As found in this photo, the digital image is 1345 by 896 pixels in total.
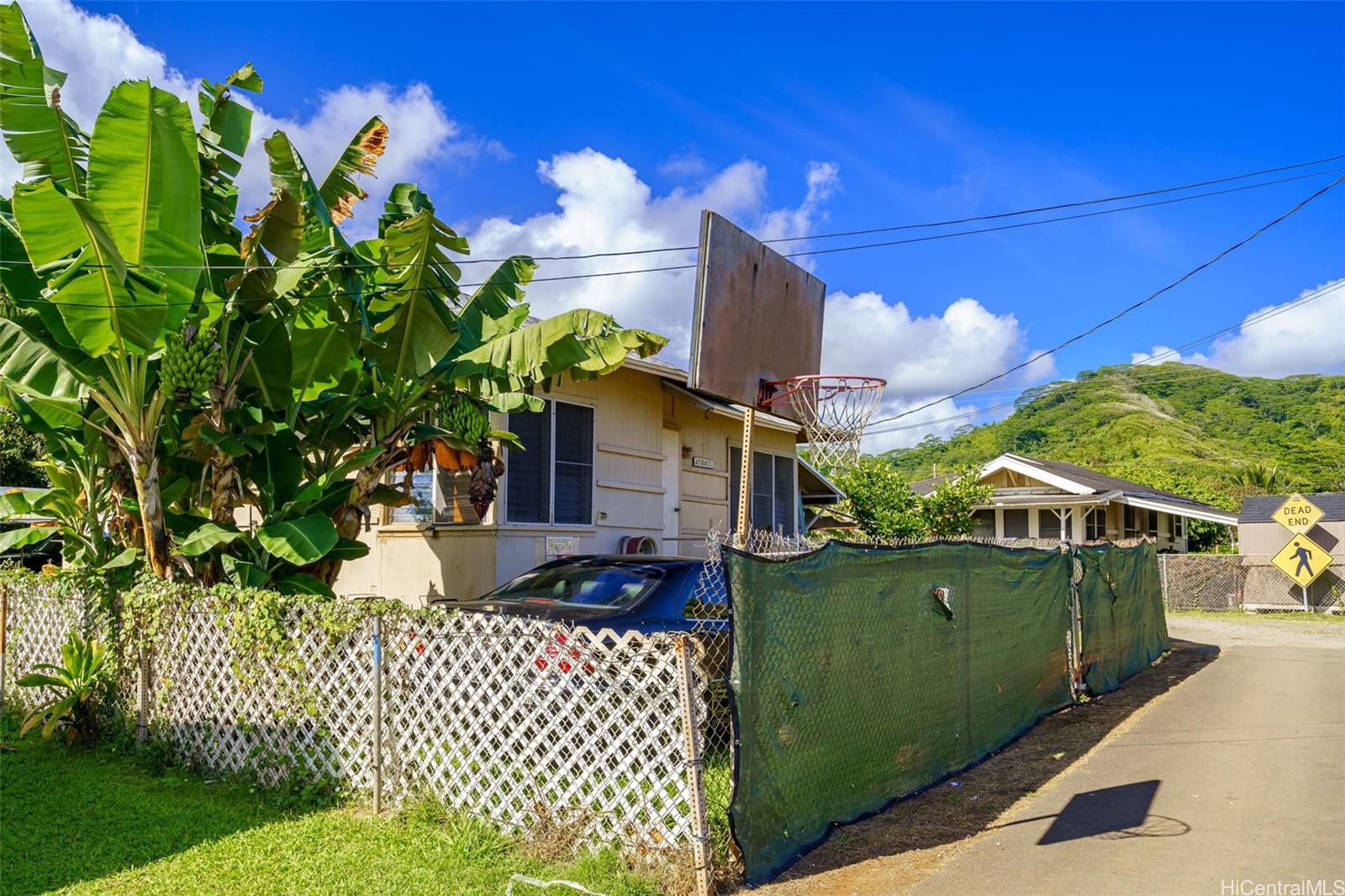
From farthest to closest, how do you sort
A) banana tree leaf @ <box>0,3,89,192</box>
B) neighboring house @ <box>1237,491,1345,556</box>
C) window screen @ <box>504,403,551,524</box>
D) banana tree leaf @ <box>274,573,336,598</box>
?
1. neighboring house @ <box>1237,491,1345,556</box>
2. window screen @ <box>504,403,551,524</box>
3. banana tree leaf @ <box>274,573,336,598</box>
4. banana tree leaf @ <box>0,3,89,192</box>

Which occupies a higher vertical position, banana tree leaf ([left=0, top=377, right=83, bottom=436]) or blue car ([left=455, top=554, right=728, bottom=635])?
banana tree leaf ([left=0, top=377, right=83, bottom=436])

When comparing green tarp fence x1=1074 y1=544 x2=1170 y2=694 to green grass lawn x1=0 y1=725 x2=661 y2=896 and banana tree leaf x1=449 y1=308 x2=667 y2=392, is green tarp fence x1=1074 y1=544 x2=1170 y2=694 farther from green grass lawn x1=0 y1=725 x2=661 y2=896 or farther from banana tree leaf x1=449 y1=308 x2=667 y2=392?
green grass lawn x1=0 y1=725 x2=661 y2=896

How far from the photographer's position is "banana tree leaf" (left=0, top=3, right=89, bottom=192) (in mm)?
6875

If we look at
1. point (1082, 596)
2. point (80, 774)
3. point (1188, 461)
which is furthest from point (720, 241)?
point (1188, 461)

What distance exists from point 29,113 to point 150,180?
1038 mm

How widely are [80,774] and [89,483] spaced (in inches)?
103

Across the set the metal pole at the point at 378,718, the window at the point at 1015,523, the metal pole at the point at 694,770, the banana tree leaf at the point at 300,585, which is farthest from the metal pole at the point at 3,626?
the window at the point at 1015,523

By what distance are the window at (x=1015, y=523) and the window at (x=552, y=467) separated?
23548mm

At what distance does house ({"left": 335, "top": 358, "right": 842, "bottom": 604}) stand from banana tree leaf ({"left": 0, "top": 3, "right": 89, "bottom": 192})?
13.9 feet

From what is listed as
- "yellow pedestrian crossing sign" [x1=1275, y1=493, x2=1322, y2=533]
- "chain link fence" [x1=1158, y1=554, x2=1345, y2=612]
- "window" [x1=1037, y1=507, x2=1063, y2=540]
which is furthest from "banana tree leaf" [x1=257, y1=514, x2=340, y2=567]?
Answer: "window" [x1=1037, y1=507, x2=1063, y2=540]

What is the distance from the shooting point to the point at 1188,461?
52.3 m

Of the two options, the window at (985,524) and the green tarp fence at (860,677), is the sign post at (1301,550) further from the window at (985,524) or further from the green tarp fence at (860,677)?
the green tarp fence at (860,677)

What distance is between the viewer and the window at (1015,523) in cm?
3259

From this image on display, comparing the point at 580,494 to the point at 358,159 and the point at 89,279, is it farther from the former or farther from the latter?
the point at 89,279
